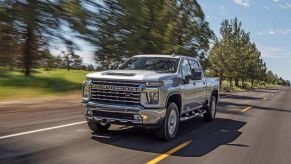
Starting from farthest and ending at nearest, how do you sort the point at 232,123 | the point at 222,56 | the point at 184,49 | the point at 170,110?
1. the point at 222,56
2. the point at 184,49
3. the point at 232,123
4. the point at 170,110

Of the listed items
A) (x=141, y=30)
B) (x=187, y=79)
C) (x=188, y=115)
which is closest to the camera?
(x=187, y=79)

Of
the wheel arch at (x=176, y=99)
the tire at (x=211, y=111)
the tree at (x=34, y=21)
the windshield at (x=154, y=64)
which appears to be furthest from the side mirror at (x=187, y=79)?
the tree at (x=34, y=21)

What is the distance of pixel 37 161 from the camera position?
7051 mm

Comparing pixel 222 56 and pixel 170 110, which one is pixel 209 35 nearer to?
pixel 170 110

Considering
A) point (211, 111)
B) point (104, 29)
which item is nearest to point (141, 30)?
point (104, 29)

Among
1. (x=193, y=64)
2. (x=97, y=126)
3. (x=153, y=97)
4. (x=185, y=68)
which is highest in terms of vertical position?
(x=193, y=64)

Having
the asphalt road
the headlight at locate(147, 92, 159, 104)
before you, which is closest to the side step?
the asphalt road

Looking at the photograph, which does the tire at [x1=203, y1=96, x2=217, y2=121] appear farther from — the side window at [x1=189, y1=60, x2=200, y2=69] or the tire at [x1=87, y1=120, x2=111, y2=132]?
the tire at [x1=87, y1=120, x2=111, y2=132]

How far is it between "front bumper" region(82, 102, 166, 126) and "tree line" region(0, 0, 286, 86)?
31.3 ft

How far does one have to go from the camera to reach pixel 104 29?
2162cm

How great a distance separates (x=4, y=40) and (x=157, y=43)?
417 inches

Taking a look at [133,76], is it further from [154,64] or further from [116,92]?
[154,64]

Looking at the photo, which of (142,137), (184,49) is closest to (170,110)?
(142,137)

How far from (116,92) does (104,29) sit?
1281cm
